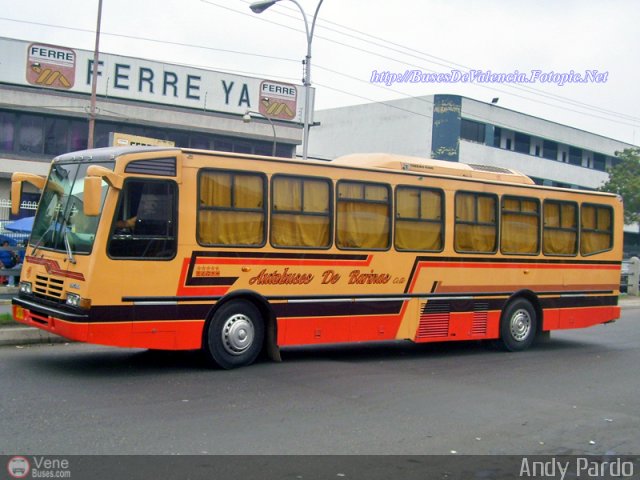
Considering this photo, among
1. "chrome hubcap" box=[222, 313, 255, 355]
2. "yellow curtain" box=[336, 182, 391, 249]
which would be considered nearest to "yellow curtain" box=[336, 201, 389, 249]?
"yellow curtain" box=[336, 182, 391, 249]

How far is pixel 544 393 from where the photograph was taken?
9891 mm

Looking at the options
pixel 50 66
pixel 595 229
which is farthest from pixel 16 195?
pixel 50 66

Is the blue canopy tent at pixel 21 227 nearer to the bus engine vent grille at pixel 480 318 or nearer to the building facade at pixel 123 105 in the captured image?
the building facade at pixel 123 105

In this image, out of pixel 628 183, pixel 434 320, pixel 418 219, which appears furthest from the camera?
pixel 628 183

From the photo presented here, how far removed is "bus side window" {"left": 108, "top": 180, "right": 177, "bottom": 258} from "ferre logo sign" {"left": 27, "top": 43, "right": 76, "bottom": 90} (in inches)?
1118

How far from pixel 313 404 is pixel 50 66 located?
104ft

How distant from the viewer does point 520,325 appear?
1376 centimetres

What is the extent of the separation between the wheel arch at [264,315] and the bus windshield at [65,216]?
185 cm

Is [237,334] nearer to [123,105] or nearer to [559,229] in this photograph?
[559,229]

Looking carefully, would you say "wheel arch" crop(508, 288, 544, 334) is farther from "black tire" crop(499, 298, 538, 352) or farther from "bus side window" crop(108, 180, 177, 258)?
"bus side window" crop(108, 180, 177, 258)

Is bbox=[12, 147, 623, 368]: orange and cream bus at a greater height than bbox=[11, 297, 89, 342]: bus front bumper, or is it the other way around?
bbox=[12, 147, 623, 368]: orange and cream bus

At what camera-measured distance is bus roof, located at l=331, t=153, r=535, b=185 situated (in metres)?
12.4

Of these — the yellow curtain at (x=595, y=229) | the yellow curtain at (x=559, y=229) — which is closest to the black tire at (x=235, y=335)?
the yellow curtain at (x=559, y=229)
